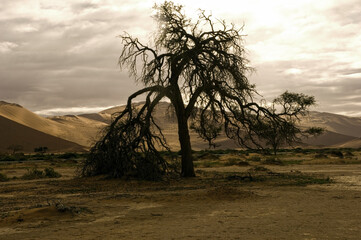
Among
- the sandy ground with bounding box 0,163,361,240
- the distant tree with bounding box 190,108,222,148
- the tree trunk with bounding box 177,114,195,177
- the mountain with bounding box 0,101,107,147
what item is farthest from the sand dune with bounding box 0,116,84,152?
the sandy ground with bounding box 0,163,361,240

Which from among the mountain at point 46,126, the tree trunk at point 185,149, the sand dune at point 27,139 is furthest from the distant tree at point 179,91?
the mountain at point 46,126

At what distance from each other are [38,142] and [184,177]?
87063mm

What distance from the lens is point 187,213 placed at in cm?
905

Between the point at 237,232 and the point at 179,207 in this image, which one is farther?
the point at 179,207

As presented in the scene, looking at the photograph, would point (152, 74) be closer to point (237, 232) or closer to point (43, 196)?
point (43, 196)

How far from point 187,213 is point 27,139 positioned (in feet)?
315

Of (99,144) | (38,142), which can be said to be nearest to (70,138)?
(38,142)

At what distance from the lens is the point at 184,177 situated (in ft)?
59.7

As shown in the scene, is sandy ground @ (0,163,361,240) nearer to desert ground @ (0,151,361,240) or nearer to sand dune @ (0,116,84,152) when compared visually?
desert ground @ (0,151,361,240)

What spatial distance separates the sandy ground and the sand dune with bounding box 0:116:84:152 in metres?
79.8

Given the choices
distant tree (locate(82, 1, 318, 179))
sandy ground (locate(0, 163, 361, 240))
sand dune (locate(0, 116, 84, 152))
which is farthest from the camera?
sand dune (locate(0, 116, 84, 152))

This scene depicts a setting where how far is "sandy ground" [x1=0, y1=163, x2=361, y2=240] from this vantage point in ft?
22.7

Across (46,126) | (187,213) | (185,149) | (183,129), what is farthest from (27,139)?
(187,213)

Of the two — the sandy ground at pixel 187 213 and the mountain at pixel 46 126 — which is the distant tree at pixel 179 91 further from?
the mountain at pixel 46 126
